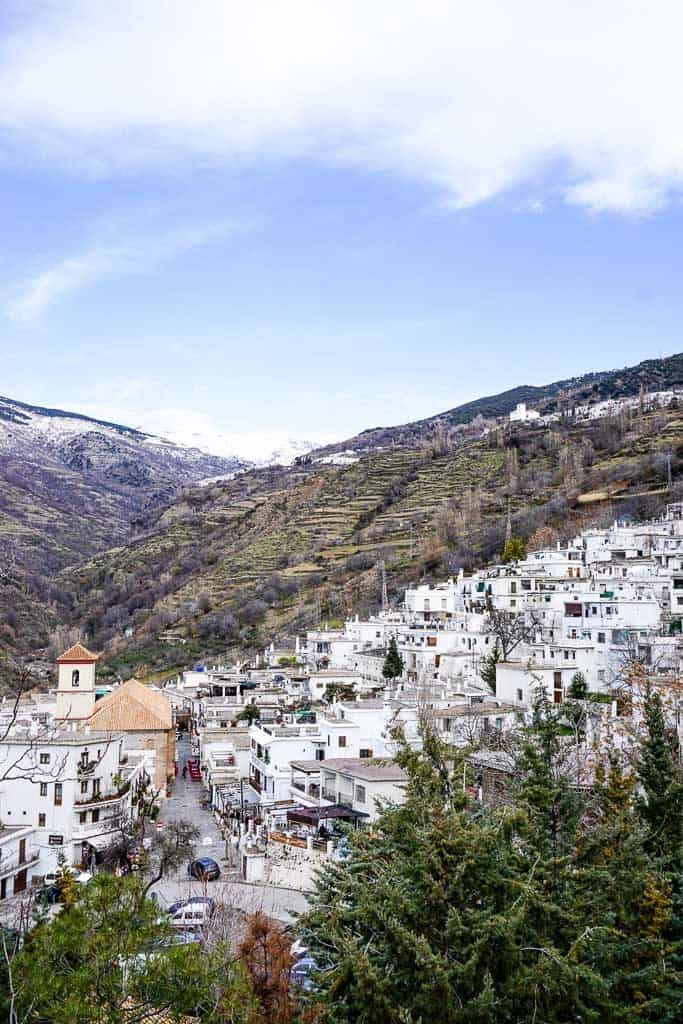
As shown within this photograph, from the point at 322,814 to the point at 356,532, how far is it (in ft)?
187

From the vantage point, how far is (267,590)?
2682 inches

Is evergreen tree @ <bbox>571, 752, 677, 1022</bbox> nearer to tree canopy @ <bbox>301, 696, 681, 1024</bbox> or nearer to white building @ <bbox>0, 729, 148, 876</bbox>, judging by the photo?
tree canopy @ <bbox>301, 696, 681, 1024</bbox>

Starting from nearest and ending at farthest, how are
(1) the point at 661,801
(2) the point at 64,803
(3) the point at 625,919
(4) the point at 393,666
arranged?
(3) the point at 625,919 < (1) the point at 661,801 < (2) the point at 64,803 < (4) the point at 393,666

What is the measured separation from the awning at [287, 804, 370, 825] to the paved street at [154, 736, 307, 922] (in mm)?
2119

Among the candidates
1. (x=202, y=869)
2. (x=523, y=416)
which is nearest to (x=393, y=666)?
(x=202, y=869)

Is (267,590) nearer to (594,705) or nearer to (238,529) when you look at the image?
(238,529)

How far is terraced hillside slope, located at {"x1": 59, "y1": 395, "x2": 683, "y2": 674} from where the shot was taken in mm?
62250

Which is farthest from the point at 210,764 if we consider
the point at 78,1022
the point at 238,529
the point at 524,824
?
the point at 238,529

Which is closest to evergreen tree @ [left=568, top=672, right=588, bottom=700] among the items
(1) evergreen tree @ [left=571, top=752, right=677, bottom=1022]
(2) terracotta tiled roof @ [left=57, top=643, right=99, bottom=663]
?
(1) evergreen tree @ [left=571, top=752, right=677, bottom=1022]

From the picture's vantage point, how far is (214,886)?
19625mm

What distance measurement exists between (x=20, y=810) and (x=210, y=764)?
346 inches

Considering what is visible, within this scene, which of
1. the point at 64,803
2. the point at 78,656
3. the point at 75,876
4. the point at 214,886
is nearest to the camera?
the point at 214,886

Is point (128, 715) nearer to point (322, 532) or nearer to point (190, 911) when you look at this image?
point (190, 911)

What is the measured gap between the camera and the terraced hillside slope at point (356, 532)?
6225cm
